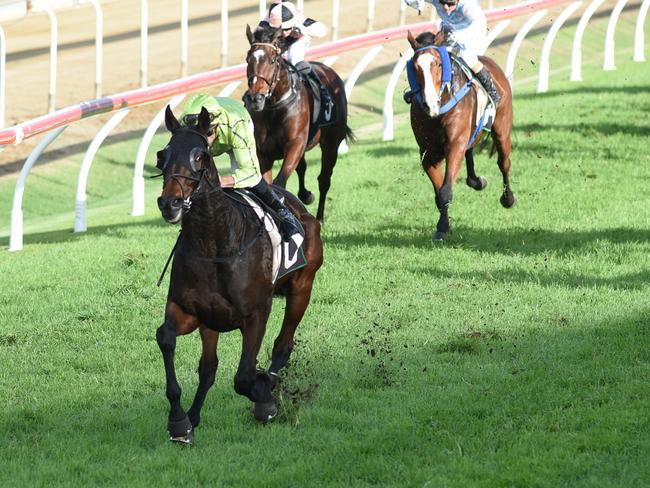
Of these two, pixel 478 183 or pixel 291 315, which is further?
pixel 478 183

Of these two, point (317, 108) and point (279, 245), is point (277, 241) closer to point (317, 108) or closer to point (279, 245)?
point (279, 245)

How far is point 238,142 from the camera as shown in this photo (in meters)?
6.74

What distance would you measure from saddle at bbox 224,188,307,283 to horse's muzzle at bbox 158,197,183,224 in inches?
30.0

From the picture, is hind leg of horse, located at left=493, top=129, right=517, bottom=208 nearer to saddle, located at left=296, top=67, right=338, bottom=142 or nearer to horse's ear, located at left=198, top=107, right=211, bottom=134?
saddle, located at left=296, top=67, right=338, bottom=142

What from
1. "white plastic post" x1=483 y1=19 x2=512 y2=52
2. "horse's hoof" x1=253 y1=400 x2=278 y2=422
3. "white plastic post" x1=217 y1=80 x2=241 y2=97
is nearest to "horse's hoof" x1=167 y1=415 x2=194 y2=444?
"horse's hoof" x1=253 y1=400 x2=278 y2=422

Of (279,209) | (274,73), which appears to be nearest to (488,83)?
(274,73)

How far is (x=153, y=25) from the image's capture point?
23.6 meters

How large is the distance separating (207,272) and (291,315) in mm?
1219

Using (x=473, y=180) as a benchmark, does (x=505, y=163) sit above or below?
above

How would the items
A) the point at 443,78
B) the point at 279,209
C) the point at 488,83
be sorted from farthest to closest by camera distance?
the point at 488,83 → the point at 443,78 → the point at 279,209

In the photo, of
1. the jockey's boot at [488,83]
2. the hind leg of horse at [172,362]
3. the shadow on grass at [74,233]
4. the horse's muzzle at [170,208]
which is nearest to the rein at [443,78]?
the jockey's boot at [488,83]

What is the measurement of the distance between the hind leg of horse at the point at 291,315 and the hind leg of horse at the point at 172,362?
3.42ft

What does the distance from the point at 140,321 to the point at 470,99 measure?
3973 mm

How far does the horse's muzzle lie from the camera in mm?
5688
